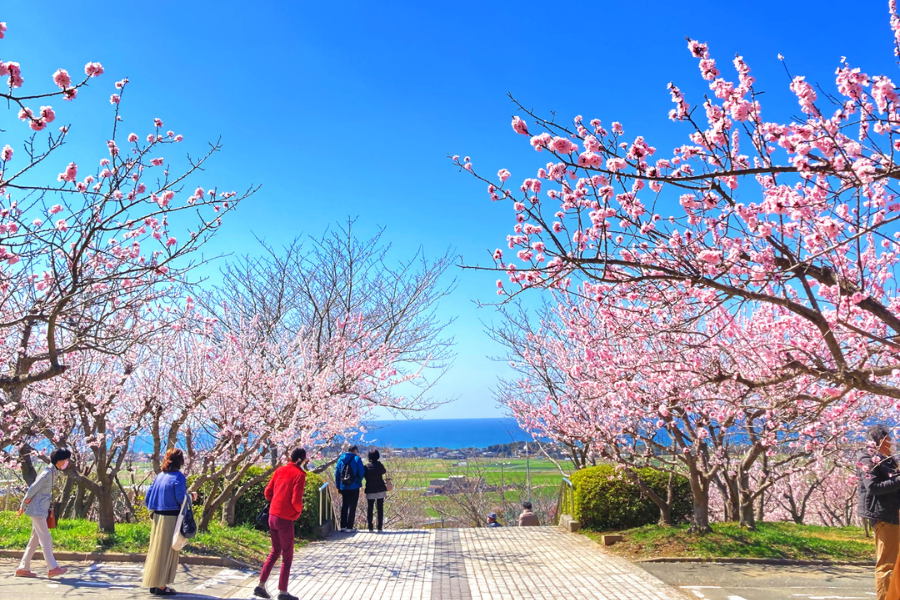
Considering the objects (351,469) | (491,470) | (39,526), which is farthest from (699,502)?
(491,470)

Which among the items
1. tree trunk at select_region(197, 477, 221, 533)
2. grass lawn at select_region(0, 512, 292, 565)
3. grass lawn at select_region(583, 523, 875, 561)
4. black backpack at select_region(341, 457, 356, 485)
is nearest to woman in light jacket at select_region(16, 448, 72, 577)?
grass lawn at select_region(0, 512, 292, 565)

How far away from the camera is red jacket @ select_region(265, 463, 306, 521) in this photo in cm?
671

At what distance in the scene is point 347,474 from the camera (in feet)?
40.3

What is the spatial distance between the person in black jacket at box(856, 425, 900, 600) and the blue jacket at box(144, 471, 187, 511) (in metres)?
6.90

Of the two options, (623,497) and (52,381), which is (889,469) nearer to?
(623,497)

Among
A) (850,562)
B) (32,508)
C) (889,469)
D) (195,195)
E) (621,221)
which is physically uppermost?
(195,195)

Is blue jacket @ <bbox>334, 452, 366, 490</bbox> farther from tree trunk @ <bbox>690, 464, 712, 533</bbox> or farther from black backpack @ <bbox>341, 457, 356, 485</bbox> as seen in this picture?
tree trunk @ <bbox>690, 464, 712, 533</bbox>

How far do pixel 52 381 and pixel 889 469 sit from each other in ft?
40.1

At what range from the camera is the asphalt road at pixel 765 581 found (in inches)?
284

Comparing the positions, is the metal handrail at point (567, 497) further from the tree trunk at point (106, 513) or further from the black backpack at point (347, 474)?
the tree trunk at point (106, 513)

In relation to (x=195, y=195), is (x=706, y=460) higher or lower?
lower

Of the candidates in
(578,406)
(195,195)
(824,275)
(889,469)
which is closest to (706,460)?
(578,406)

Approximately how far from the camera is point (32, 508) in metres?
7.20

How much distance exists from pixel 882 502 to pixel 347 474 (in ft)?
29.6
